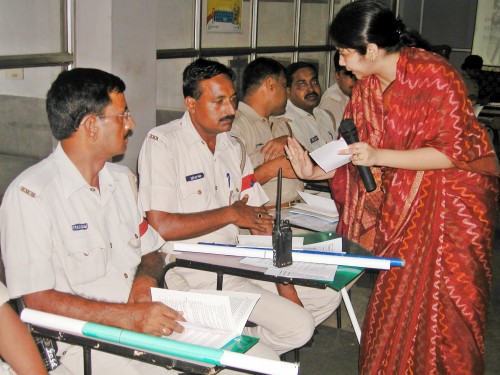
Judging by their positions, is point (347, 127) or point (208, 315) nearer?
point (208, 315)

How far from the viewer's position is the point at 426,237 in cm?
254

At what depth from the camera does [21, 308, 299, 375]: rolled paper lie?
1.32 metres

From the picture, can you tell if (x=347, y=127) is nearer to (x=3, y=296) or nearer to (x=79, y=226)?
(x=79, y=226)

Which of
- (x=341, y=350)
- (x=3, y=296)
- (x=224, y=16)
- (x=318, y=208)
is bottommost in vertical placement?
(x=341, y=350)

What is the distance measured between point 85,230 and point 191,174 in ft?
2.49

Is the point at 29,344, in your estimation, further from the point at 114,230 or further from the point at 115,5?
the point at 115,5

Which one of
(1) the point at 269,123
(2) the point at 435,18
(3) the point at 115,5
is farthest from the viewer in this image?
(2) the point at 435,18

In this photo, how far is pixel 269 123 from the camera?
12.1ft

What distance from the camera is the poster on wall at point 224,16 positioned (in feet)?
14.8

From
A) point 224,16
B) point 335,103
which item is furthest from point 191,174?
point 335,103

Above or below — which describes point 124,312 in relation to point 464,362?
above

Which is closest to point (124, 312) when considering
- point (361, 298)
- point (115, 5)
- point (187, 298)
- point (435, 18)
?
point (187, 298)

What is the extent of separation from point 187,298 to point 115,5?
2033 millimetres

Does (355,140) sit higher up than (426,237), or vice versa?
(355,140)
